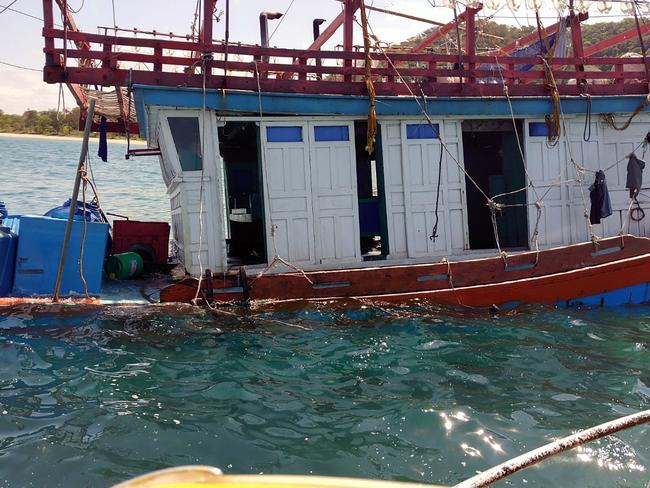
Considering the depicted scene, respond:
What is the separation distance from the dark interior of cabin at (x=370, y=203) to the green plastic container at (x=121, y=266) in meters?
3.50

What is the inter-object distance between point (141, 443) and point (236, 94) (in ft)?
15.3

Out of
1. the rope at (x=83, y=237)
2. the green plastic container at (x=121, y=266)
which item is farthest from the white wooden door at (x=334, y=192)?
the rope at (x=83, y=237)

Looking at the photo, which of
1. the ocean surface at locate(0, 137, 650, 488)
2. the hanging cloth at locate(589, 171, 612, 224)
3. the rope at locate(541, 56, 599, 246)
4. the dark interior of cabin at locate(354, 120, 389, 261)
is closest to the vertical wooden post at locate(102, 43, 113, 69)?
the ocean surface at locate(0, 137, 650, 488)

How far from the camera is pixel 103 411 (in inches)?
173

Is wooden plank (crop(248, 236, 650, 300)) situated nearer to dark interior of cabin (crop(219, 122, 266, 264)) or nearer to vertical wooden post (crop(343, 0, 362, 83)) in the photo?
dark interior of cabin (crop(219, 122, 266, 264))

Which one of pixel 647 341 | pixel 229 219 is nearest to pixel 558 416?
pixel 647 341

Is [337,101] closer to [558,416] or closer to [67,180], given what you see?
[558,416]

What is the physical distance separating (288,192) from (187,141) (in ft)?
4.82

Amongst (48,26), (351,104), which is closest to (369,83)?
(351,104)

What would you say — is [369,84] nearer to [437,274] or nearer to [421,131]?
[421,131]

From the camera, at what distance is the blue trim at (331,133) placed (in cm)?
776

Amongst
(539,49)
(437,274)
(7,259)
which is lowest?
(437,274)

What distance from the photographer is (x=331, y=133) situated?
7.82 metres

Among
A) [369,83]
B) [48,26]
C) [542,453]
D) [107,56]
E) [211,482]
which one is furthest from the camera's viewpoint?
[369,83]
